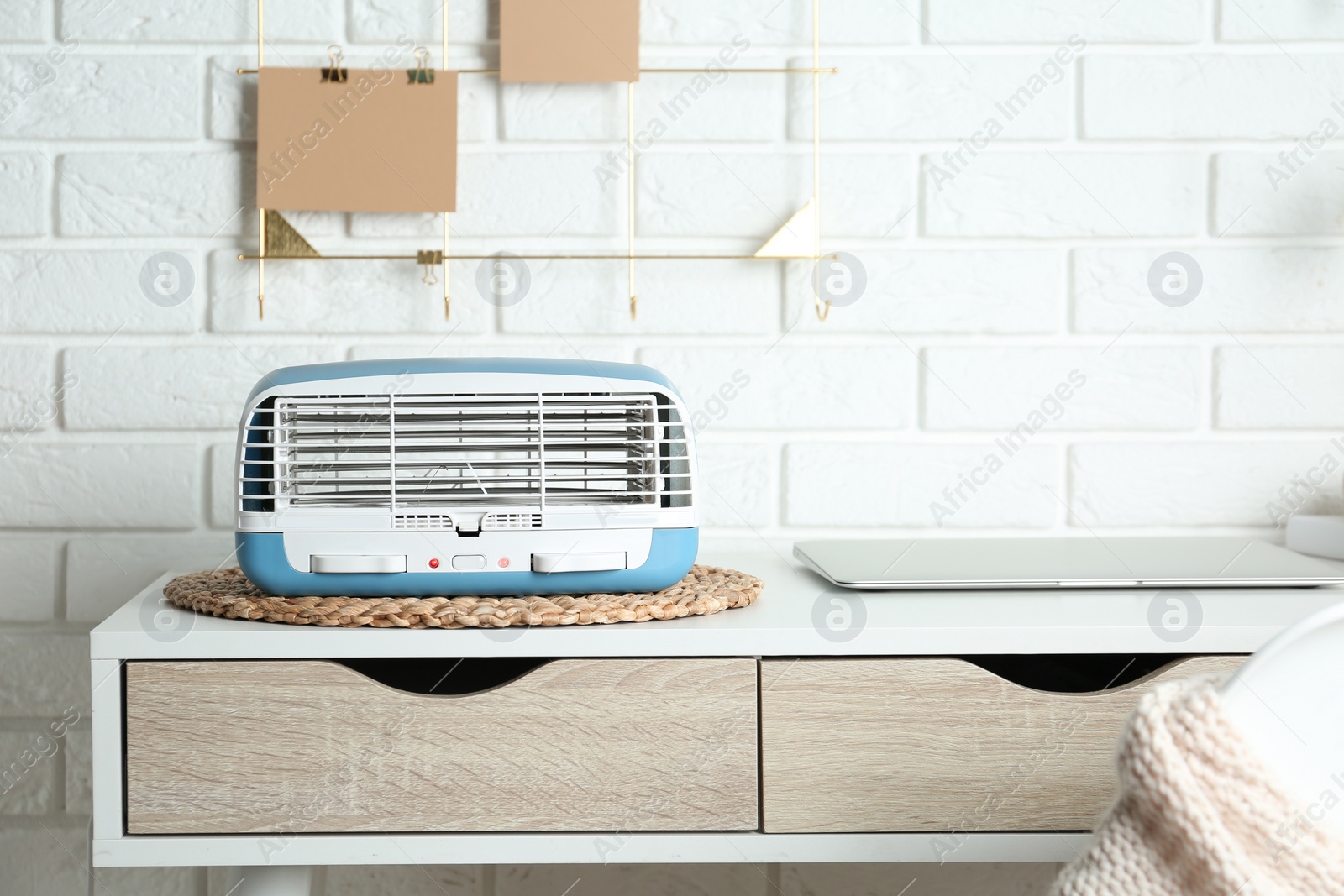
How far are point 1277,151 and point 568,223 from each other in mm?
820

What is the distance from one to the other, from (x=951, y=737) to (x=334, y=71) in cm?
93

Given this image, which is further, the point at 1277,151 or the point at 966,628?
the point at 1277,151

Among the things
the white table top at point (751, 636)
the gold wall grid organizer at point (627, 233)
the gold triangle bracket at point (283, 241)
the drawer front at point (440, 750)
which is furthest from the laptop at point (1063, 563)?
the gold triangle bracket at point (283, 241)

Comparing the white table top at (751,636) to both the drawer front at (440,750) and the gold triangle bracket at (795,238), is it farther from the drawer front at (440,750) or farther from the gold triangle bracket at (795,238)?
the gold triangle bracket at (795,238)

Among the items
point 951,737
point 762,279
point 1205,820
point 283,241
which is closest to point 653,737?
point 951,737

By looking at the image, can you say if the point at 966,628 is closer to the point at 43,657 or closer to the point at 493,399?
the point at 493,399

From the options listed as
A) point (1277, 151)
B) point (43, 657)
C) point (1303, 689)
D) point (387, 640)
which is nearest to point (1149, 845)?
point (1303, 689)

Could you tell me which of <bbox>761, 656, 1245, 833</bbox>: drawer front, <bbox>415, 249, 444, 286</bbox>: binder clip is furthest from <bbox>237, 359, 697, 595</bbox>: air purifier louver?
<bbox>415, 249, 444, 286</bbox>: binder clip

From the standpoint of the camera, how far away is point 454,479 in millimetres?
798

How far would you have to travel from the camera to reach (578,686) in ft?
2.42

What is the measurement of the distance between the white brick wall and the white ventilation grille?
343 millimetres

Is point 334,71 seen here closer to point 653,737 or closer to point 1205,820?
point 653,737

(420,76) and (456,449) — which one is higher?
(420,76)

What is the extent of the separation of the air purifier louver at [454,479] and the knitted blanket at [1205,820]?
0.43 metres
